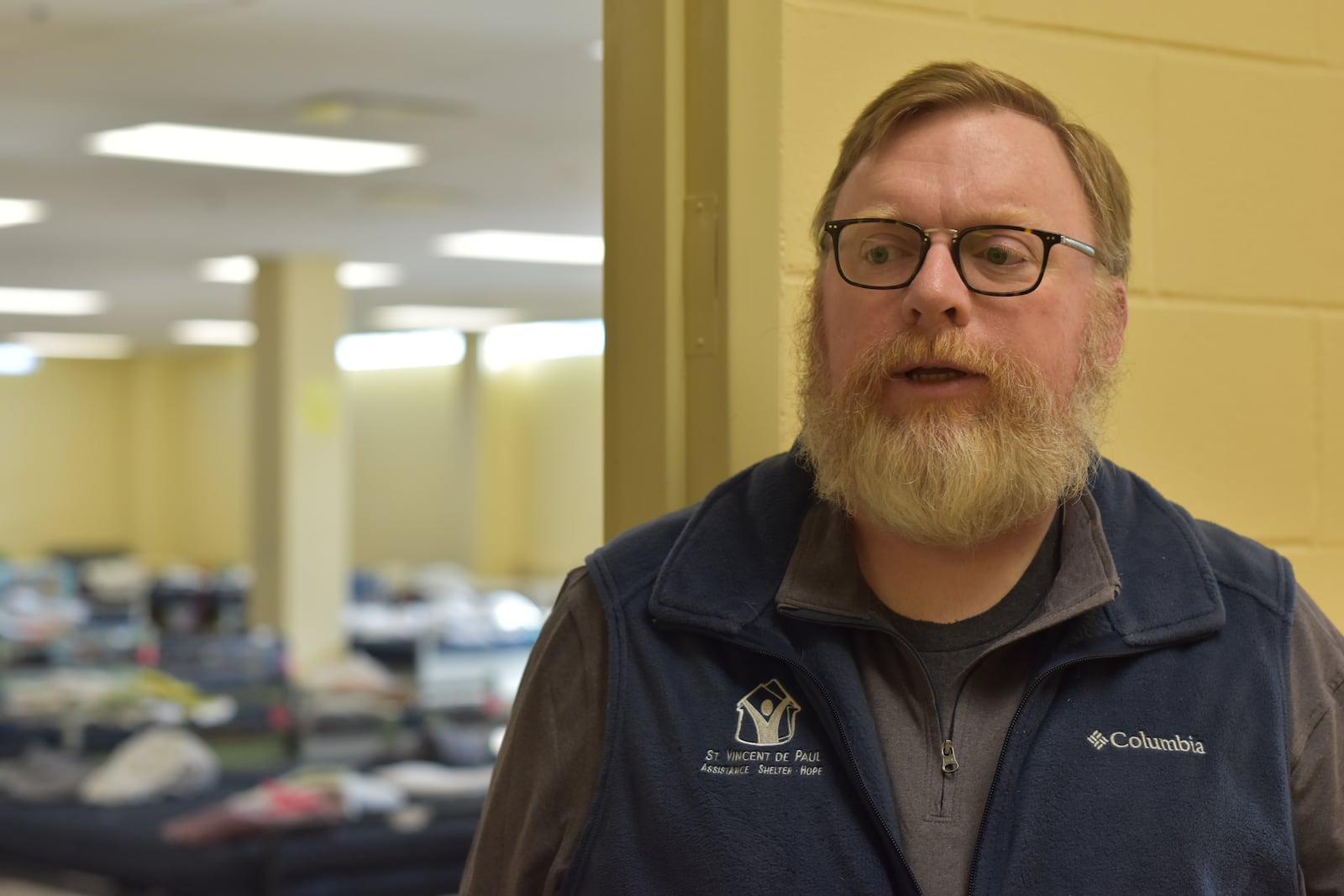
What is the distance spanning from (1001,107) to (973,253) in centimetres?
16

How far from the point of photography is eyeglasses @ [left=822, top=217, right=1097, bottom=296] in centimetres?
145

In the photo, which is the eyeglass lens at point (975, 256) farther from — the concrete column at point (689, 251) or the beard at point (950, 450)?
the concrete column at point (689, 251)

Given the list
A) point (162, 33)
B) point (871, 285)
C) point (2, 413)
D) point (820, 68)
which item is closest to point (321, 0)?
point (162, 33)

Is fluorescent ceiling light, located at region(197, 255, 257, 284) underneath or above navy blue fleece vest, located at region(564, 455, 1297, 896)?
above

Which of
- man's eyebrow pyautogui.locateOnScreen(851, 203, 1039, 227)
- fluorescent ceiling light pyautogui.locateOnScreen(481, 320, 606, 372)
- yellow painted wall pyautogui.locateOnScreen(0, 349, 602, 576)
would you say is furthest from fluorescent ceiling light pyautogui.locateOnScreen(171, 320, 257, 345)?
man's eyebrow pyautogui.locateOnScreen(851, 203, 1039, 227)

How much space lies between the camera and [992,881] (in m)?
1.33

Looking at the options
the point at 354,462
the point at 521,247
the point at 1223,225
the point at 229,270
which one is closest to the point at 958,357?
the point at 1223,225

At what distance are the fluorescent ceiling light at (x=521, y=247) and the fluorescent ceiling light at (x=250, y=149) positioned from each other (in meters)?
2.28

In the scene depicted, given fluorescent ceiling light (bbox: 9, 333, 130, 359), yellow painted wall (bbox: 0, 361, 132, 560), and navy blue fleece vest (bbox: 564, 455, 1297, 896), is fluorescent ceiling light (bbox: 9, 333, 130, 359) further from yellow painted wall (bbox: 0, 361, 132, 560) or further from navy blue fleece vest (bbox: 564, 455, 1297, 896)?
navy blue fleece vest (bbox: 564, 455, 1297, 896)

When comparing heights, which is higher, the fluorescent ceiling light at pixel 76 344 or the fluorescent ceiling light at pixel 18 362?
the fluorescent ceiling light at pixel 76 344

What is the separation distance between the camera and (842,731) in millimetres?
1366

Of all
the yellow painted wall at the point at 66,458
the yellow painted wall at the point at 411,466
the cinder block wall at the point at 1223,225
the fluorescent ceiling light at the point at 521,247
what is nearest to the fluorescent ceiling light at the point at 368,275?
the fluorescent ceiling light at the point at 521,247

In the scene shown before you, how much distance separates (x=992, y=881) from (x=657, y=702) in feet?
1.11

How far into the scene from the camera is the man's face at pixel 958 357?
1.45 metres
